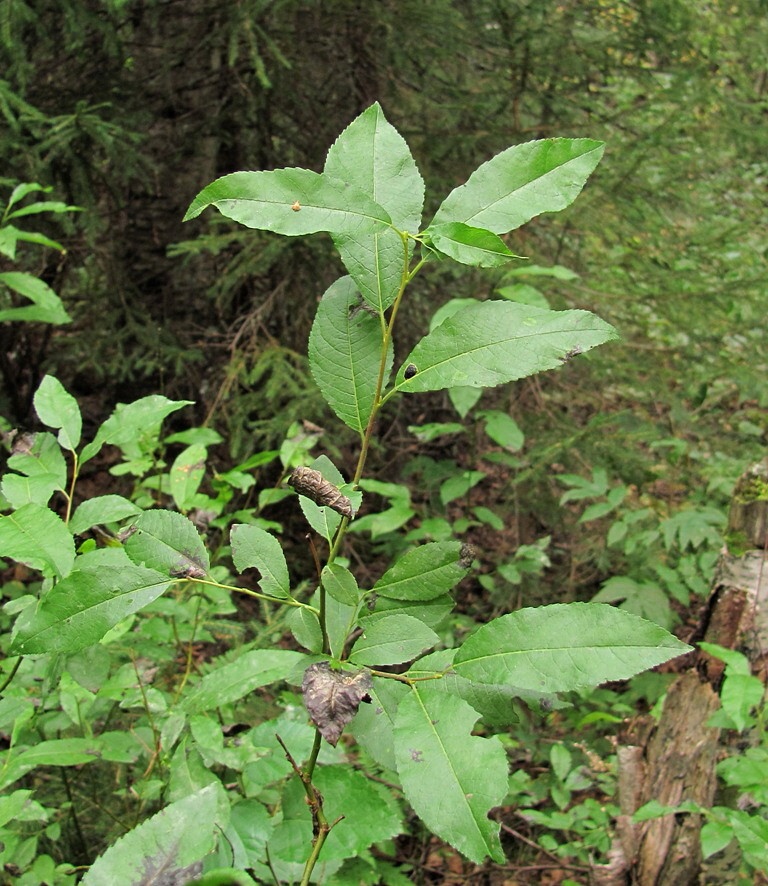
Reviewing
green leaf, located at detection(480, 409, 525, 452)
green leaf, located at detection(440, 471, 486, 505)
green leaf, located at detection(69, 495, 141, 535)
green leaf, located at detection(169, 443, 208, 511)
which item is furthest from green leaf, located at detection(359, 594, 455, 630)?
green leaf, located at detection(440, 471, 486, 505)

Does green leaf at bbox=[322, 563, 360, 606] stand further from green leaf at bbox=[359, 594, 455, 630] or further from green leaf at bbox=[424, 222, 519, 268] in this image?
green leaf at bbox=[424, 222, 519, 268]

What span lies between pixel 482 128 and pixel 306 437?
8.28 feet

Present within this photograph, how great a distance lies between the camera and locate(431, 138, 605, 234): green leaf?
77 cm

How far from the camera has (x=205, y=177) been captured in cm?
413

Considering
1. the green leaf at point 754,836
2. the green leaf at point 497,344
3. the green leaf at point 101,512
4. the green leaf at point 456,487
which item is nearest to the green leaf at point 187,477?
the green leaf at point 101,512

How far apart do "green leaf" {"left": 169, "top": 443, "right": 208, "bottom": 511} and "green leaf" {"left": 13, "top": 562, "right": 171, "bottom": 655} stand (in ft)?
2.79

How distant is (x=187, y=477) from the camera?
1.72m

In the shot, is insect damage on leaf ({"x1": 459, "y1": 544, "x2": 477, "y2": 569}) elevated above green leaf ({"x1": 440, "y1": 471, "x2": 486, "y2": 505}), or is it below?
above

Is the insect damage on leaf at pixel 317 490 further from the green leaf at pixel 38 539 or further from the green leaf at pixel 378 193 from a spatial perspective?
the green leaf at pixel 38 539

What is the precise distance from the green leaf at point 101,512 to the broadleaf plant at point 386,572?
16 centimetres

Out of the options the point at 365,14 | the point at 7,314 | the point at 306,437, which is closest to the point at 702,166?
the point at 365,14

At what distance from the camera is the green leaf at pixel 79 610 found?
0.79m

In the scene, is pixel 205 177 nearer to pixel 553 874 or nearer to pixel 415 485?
pixel 415 485

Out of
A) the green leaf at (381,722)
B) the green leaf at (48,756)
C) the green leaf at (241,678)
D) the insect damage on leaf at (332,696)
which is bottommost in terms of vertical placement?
the green leaf at (48,756)
